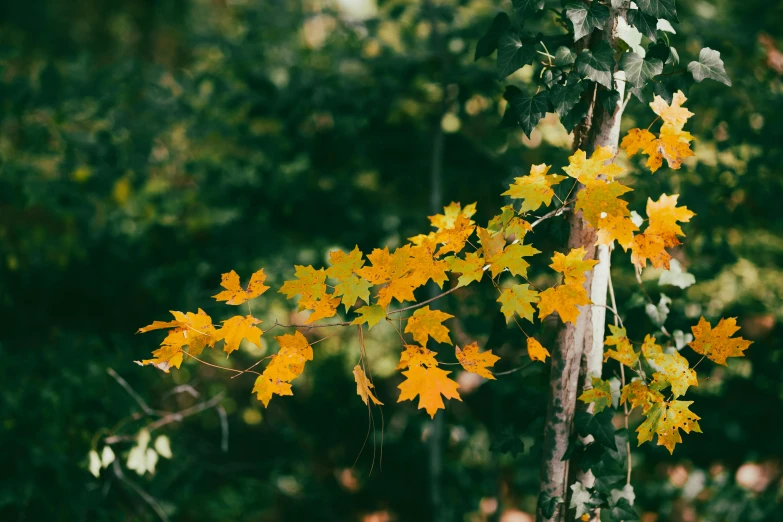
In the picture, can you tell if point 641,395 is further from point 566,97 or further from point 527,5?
point 527,5

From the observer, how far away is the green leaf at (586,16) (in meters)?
1.22

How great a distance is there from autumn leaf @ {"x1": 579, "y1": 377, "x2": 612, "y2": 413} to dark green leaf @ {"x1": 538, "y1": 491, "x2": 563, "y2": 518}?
0.76ft

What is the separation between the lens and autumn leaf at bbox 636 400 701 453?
4.02ft

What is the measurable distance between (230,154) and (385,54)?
1.19 meters

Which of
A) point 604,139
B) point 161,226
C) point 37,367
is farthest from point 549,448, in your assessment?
point 161,226

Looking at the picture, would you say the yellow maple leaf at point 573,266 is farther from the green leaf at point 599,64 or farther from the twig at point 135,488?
the twig at point 135,488

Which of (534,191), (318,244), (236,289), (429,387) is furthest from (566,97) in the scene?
(318,244)

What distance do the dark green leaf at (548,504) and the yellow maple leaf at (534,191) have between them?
684 millimetres

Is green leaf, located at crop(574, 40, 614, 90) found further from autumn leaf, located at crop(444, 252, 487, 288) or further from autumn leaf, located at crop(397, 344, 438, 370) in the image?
autumn leaf, located at crop(397, 344, 438, 370)

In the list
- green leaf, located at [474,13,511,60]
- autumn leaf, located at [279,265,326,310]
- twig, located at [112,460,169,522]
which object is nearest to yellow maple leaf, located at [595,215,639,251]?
green leaf, located at [474,13,511,60]

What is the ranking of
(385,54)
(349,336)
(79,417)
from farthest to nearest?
(349,336), (385,54), (79,417)

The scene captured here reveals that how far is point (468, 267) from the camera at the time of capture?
122 centimetres

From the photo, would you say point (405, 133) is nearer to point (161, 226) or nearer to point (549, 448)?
point (161, 226)

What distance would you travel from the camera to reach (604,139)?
52.4 inches
